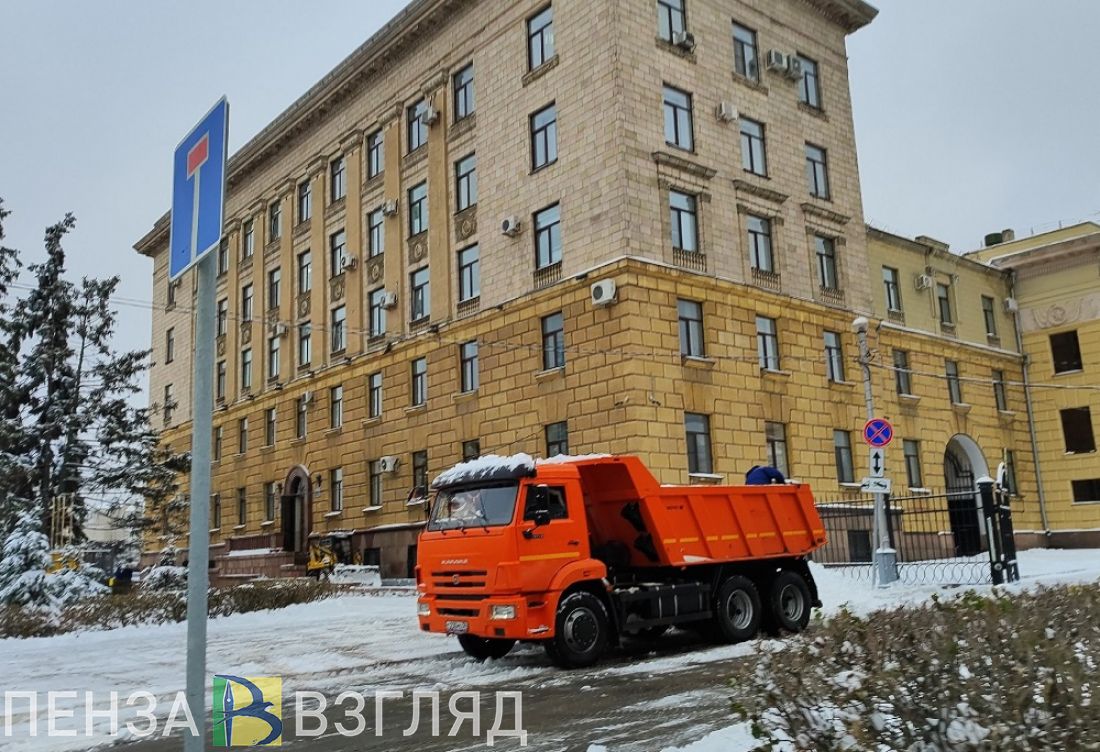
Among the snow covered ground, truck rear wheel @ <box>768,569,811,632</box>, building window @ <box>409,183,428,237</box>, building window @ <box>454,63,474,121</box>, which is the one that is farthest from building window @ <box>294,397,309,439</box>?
truck rear wheel @ <box>768,569,811,632</box>

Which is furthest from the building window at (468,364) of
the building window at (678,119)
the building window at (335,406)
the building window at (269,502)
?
the building window at (269,502)

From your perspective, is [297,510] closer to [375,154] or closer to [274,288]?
[274,288]

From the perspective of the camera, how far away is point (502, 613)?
11.2 meters

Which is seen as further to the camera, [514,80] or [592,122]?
[514,80]

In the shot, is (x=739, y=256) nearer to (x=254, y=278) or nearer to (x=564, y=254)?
(x=564, y=254)

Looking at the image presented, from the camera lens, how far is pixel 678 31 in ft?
85.5

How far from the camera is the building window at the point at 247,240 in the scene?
4169 cm

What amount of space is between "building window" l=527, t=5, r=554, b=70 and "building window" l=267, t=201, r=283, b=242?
16733 millimetres

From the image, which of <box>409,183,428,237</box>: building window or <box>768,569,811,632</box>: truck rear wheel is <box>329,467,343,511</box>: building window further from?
<box>768,569,811,632</box>: truck rear wheel

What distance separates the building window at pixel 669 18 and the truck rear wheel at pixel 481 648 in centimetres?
1842

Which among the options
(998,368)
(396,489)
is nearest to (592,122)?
(396,489)

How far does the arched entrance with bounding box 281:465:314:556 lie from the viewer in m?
34.9

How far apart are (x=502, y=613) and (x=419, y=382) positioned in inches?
767

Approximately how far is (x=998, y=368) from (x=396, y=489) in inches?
938
